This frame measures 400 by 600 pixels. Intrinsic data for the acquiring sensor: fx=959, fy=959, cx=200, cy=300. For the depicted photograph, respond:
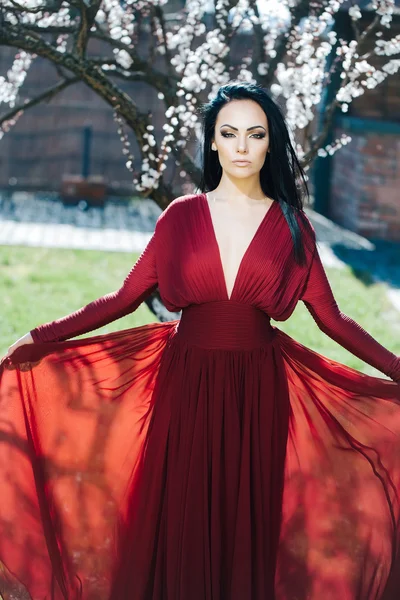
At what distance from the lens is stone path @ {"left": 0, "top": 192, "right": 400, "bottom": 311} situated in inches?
377

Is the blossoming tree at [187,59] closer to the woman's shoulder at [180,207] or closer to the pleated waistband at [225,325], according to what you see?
the woman's shoulder at [180,207]

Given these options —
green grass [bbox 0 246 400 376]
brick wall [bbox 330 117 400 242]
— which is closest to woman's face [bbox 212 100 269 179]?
green grass [bbox 0 246 400 376]

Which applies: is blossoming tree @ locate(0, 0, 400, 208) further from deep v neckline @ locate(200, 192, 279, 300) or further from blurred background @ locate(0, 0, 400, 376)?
deep v neckline @ locate(200, 192, 279, 300)

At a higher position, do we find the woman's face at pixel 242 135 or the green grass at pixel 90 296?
the woman's face at pixel 242 135

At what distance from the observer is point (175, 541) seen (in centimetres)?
296

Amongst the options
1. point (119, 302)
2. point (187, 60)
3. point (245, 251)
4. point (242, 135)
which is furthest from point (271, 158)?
point (187, 60)

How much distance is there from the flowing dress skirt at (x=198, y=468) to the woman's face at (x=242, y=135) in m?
0.44

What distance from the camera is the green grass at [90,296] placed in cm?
686

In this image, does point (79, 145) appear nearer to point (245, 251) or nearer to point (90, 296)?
point (90, 296)

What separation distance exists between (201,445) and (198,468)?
0.23ft

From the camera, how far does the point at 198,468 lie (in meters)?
2.96

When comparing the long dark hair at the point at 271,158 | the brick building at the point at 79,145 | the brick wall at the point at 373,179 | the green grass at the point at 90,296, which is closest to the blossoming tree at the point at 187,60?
the long dark hair at the point at 271,158

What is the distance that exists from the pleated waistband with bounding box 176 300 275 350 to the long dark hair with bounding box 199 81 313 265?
234 millimetres

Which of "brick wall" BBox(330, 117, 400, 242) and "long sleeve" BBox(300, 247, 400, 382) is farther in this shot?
"brick wall" BBox(330, 117, 400, 242)
